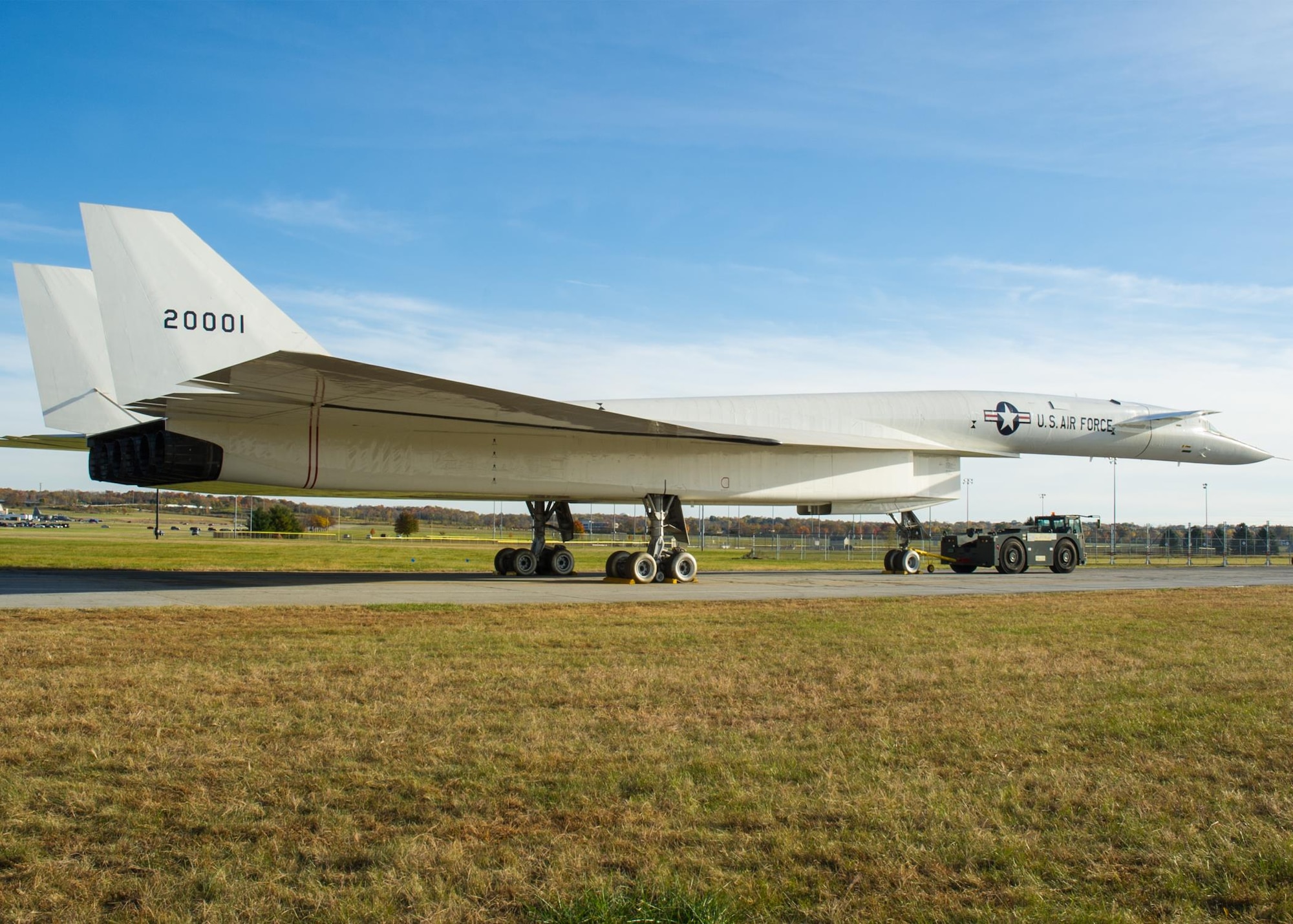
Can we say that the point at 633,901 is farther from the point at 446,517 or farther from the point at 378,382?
the point at 446,517

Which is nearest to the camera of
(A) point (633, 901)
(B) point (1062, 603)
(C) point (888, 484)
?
(A) point (633, 901)

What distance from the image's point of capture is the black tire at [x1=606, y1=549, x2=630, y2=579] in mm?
17219

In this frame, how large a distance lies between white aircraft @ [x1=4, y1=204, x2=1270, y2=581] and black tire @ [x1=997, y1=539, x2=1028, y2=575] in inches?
111

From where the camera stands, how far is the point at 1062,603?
12992 millimetres

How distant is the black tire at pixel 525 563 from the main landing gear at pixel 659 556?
211 centimetres

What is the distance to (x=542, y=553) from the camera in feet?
63.4

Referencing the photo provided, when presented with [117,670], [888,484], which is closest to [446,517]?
[888,484]

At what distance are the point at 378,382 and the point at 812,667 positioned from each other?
24.4 ft

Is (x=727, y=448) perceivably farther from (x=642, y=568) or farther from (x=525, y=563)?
(x=525, y=563)

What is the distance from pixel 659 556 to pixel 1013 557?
10.4 meters

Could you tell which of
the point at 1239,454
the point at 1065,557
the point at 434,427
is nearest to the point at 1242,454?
the point at 1239,454

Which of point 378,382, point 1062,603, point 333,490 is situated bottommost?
point 1062,603

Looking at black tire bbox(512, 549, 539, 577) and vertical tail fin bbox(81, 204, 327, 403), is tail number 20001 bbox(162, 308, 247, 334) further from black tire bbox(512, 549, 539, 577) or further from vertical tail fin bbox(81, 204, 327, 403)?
black tire bbox(512, 549, 539, 577)

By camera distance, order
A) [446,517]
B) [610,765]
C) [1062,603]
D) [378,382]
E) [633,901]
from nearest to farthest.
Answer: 1. [633,901]
2. [610,765]
3. [378,382]
4. [1062,603]
5. [446,517]
